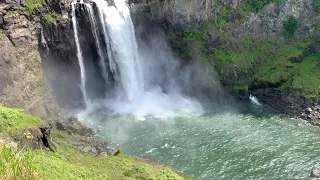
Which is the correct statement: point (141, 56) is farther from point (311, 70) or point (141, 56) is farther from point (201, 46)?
point (311, 70)

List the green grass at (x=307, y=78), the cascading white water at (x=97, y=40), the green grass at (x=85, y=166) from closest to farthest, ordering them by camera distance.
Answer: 1. the green grass at (x=85, y=166)
2. the cascading white water at (x=97, y=40)
3. the green grass at (x=307, y=78)

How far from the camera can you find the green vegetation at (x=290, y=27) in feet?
130

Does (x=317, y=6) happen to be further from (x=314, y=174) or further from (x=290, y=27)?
(x=314, y=174)

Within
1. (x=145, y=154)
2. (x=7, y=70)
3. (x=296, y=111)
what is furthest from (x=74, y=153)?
(x=296, y=111)

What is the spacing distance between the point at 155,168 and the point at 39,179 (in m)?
12.5

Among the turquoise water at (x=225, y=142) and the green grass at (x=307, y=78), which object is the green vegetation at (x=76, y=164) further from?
the green grass at (x=307, y=78)

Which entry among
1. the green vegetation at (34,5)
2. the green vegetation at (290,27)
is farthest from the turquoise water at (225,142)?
the green vegetation at (34,5)

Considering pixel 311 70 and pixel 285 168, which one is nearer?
pixel 285 168

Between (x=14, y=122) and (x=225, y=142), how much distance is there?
54.0 feet

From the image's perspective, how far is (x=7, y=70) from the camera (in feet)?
94.4

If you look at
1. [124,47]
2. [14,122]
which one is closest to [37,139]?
[14,122]

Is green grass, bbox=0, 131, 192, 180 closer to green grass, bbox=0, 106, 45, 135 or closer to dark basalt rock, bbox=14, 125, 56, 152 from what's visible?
dark basalt rock, bbox=14, 125, 56, 152

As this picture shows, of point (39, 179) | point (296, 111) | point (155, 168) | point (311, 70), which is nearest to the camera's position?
point (39, 179)

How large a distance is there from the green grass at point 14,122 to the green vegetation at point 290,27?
29503 mm
